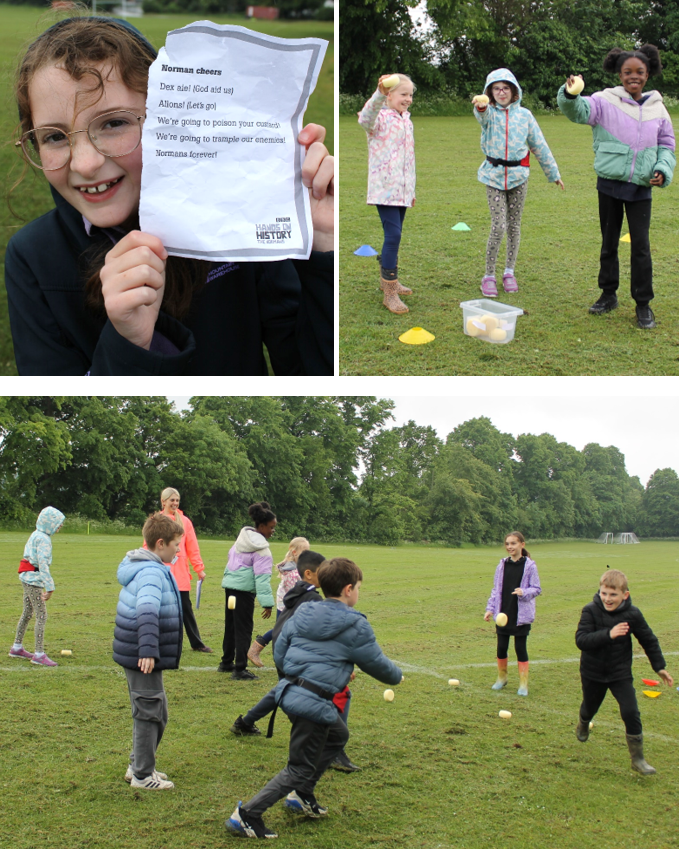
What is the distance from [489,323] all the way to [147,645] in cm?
357

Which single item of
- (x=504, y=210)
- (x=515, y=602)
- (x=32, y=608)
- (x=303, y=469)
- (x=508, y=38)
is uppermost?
(x=508, y=38)

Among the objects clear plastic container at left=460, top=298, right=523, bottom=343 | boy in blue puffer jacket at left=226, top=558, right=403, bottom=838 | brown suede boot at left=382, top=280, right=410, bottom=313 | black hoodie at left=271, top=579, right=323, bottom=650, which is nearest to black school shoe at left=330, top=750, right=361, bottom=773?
boy in blue puffer jacket at left=226, top=558, right=403, bottom=838

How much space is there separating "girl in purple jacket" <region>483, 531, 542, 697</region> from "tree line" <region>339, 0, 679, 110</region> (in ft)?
30.6

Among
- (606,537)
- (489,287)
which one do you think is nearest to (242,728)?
(489,287)

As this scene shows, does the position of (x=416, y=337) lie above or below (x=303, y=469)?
above

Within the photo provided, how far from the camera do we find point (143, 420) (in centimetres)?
875

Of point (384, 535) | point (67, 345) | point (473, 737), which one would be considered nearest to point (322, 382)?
point (67, 345)

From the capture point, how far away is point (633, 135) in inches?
240

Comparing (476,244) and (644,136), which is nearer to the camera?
(644,136)

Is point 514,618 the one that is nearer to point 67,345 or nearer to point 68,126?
point 67,345

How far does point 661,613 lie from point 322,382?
6936 mm

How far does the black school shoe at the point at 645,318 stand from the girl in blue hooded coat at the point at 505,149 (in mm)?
1228

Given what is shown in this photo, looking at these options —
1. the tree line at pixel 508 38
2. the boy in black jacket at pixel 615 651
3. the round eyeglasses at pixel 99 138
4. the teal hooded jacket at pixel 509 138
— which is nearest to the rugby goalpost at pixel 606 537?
the tree line at pixel 508 38

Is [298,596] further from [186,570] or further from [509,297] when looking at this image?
[509,297]
